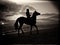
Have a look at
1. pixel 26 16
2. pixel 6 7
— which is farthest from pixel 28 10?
pixel 6 7

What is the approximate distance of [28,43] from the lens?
350cm

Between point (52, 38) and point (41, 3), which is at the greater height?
point (41, 3)

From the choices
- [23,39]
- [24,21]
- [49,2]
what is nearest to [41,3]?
[49,2]

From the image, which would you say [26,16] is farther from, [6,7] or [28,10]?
[6,7]

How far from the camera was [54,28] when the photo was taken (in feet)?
11.6

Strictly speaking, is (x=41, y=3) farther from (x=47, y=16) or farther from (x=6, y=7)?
(x=6, y=7)

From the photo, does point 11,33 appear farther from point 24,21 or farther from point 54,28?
point 54,28

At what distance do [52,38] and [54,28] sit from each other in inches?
5.6

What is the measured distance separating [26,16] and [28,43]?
1.23ft

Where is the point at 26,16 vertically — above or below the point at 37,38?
above

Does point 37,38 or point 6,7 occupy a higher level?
point 6,7

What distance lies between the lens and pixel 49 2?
351cm

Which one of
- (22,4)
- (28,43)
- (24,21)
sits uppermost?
(22,4)

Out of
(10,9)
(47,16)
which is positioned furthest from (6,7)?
(47,16)
